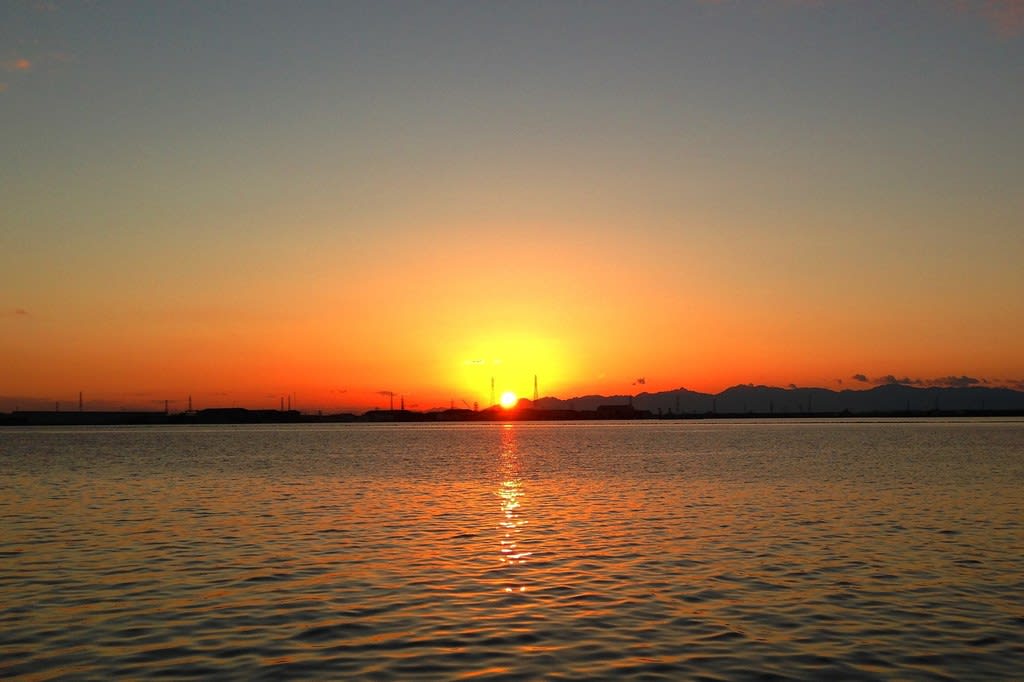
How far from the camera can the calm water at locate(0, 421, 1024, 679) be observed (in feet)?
59.5

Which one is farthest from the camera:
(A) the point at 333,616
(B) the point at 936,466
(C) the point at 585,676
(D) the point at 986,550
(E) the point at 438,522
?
(B) the point at 936,466

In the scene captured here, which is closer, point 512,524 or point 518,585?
point 518,585

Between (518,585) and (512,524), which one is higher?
(518,585)

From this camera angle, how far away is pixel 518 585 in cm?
2608

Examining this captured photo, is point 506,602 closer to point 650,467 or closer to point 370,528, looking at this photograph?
point 370,528

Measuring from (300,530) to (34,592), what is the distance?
14999 millimetres

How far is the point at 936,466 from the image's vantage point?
82.7 metres

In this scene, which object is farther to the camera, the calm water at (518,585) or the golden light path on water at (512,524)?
the golden light path on water at (512,524)

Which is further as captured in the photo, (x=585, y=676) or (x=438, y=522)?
(x=438, y=522)

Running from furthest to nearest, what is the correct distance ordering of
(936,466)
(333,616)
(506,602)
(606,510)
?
(936,466) → (606,510) → (506,602) → (333,616)

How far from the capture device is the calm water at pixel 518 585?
1812 centimetres

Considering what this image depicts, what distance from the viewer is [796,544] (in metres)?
34.0

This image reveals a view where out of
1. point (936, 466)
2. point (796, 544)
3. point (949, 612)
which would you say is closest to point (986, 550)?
point (796, 544)

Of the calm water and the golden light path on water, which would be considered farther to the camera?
the golden light path on water
